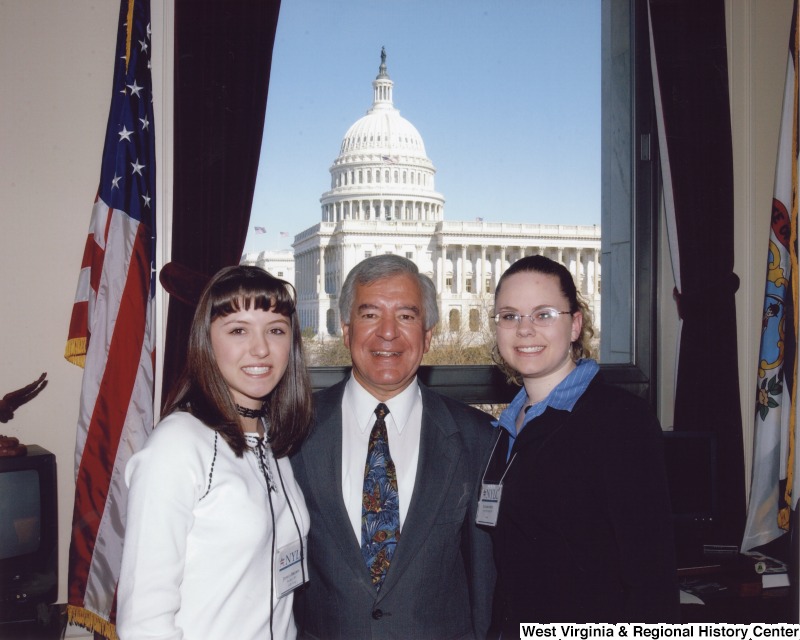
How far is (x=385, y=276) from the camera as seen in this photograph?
6.21 feet

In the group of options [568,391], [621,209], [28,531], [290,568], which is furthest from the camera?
[621,209]

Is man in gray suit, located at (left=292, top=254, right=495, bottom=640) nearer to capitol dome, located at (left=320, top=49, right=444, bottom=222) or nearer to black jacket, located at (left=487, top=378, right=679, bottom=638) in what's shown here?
black jacket, located at (left=487, top=378, right=679, bottom=638)

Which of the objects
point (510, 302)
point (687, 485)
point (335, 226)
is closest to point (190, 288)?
point (510, 302)

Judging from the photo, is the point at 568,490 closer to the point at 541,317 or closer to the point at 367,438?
the point at 541,317

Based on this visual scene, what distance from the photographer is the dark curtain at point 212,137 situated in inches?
111

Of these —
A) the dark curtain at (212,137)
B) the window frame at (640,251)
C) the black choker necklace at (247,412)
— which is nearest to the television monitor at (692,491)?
the window frame at (640,251)

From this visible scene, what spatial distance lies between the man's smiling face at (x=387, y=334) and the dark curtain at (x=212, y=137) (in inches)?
47.2

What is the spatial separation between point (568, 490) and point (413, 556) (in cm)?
44

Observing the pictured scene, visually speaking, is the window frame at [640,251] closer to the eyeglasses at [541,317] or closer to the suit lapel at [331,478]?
the suit lapel at [331,478]

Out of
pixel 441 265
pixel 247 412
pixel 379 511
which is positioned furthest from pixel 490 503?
pixel 441 265

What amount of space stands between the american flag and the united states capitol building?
674 millimetres

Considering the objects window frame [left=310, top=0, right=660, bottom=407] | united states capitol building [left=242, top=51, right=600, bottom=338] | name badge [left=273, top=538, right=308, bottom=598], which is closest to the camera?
name badge [left=273, top=538, right=308, bottom=598]

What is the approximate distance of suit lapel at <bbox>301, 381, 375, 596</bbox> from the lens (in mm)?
1653

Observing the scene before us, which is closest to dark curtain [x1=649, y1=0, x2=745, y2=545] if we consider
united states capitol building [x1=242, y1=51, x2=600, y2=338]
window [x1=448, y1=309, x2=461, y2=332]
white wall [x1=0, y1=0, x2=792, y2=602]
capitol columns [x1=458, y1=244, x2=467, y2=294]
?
united states capitol building [x1=242, y1=51, x2=600, y2=338]
